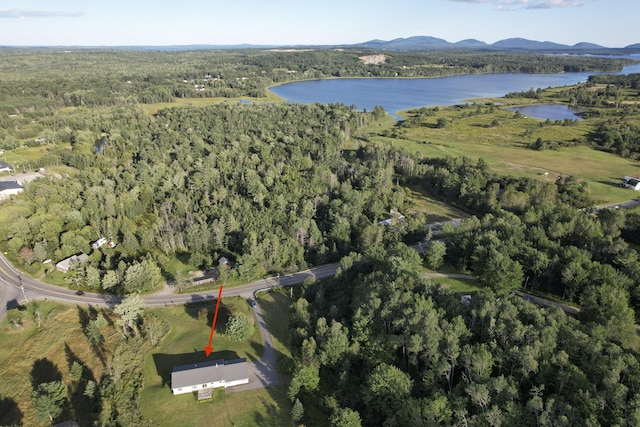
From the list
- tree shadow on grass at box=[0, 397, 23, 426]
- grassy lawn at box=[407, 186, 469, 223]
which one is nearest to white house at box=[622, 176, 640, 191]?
grassy lawn at box=[407, 186, 469, 223]

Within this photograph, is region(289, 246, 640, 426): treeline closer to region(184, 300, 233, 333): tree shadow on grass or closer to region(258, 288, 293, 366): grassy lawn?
region(258, 288, 293, 366): grassy lawn

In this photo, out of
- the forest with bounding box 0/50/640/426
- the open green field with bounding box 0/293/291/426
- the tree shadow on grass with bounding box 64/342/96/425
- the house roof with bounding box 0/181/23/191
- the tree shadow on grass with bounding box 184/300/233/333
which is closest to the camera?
the forest with bounding box 0/50/640/426

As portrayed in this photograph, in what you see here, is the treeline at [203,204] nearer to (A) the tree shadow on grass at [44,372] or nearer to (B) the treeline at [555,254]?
(A) the tree shadow on grass at [44,372]

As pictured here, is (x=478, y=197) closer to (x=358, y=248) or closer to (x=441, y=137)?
(x=358, y=248)

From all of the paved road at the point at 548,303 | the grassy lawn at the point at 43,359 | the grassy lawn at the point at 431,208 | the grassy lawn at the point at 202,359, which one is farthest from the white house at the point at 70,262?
the paved road at the point at 548,303

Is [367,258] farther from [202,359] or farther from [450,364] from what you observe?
[202,359]

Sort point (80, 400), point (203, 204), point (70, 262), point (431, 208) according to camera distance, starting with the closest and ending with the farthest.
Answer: point (80, 400) < point (70, 262) < point (203, 204) < point (431, 208)

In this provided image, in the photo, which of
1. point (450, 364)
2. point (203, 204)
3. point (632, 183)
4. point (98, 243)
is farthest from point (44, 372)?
point (632, 183)

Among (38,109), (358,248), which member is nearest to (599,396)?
(358,248)
